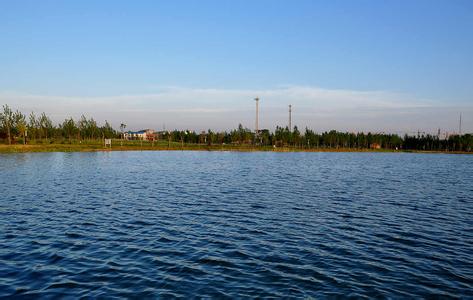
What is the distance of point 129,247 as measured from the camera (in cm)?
1780

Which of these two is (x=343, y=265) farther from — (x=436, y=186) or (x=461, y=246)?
(x=436, y=186)

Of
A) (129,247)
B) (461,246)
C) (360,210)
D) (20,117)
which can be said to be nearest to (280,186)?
(360,210)

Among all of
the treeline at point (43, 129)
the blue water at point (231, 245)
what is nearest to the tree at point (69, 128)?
the treeline at point (43, 129)

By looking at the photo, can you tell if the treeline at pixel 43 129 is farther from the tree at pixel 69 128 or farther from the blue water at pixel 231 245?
the blue water at pixel 231 245

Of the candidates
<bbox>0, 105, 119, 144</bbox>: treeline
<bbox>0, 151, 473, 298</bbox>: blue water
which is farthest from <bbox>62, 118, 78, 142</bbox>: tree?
<bbox>0, 151, 473, 298</bbox>: blue water

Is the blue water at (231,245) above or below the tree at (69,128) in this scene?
below

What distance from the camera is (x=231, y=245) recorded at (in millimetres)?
18609

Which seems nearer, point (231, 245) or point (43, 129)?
point (231, 245)

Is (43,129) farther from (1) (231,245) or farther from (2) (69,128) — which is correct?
(1) (231,245)

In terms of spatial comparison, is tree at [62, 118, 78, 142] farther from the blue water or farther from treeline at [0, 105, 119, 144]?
the blue water

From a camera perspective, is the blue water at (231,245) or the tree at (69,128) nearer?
the blue water at (231,245)

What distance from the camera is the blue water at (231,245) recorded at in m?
13.4

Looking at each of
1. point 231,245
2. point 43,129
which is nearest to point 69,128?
point 43,129

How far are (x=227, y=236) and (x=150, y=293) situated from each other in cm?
809
